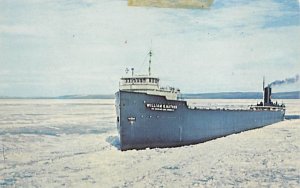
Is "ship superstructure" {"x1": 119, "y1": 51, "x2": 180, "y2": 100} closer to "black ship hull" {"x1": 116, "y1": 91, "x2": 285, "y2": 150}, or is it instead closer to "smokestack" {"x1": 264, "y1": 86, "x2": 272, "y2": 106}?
"black ship hull" {"x1": 116, "y1": 91, "x2": 285, "y2": 150}

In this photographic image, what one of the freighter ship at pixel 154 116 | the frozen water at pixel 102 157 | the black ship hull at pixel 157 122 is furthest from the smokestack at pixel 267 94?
the black ship hull at pixel 157 122

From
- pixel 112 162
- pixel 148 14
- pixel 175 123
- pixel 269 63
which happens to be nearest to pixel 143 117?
pixel 175 123

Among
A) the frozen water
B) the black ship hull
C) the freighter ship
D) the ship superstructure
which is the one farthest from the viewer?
the black ship hull

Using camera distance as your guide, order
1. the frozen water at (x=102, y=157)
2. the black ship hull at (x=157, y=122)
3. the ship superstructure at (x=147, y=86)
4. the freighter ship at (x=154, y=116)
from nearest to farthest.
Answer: the frozen water at (x=102, y=157)
the ship superstructure at (x=147, y=86)
the freighter ship at (x=154, y=116)
the black ship hull at (x=157, y=122)

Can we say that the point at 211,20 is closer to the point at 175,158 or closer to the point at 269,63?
the point at 269,63

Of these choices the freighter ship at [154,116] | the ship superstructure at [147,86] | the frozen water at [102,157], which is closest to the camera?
the frozen water at [102,157]

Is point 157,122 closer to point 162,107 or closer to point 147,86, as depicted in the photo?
point 162,107

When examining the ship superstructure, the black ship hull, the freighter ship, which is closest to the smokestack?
the freighter ship

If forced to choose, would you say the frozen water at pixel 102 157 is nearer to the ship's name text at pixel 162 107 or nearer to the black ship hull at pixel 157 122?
the black ship hull at pixel 157 122
